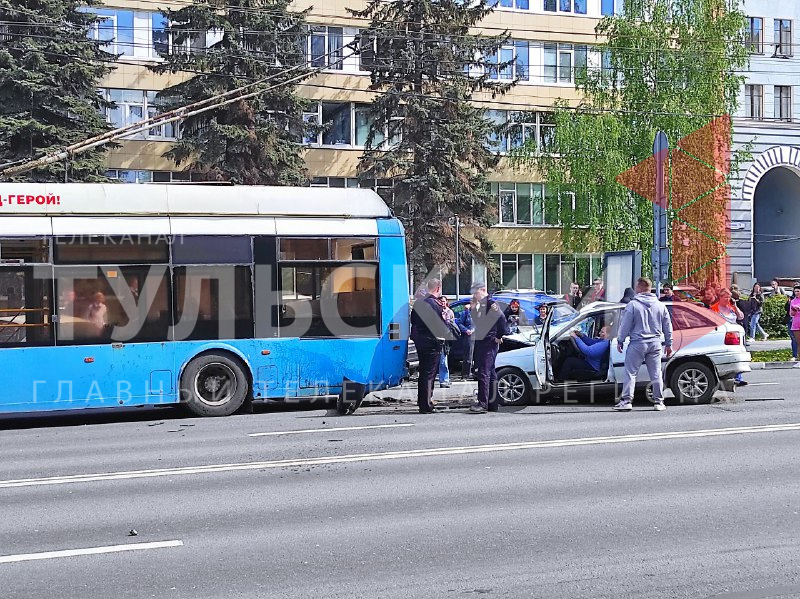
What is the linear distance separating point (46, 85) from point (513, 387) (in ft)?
73.3

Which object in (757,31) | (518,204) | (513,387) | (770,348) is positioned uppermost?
(757,31)

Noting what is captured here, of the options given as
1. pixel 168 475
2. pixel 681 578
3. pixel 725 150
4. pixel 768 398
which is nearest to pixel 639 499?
pixel 681 578

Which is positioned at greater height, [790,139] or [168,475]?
[790,139]

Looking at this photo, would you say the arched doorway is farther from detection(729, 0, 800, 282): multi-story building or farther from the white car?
the white car

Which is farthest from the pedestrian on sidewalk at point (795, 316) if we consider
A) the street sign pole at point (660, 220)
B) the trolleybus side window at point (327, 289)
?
the trolleybus side window at point (327, 289)

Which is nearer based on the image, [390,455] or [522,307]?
[390,455]

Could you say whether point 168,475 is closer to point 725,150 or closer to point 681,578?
point 681,578

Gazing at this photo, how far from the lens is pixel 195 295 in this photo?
14.3 meters

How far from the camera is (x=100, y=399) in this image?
44.4 ft

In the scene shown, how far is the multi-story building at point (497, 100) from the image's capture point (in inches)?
1670

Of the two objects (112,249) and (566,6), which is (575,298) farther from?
(566,6)

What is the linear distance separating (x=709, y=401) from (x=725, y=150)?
28.4m

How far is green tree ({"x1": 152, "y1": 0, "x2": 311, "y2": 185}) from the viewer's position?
34.2m

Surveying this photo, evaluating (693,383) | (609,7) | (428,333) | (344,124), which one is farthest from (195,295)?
(609,7)
